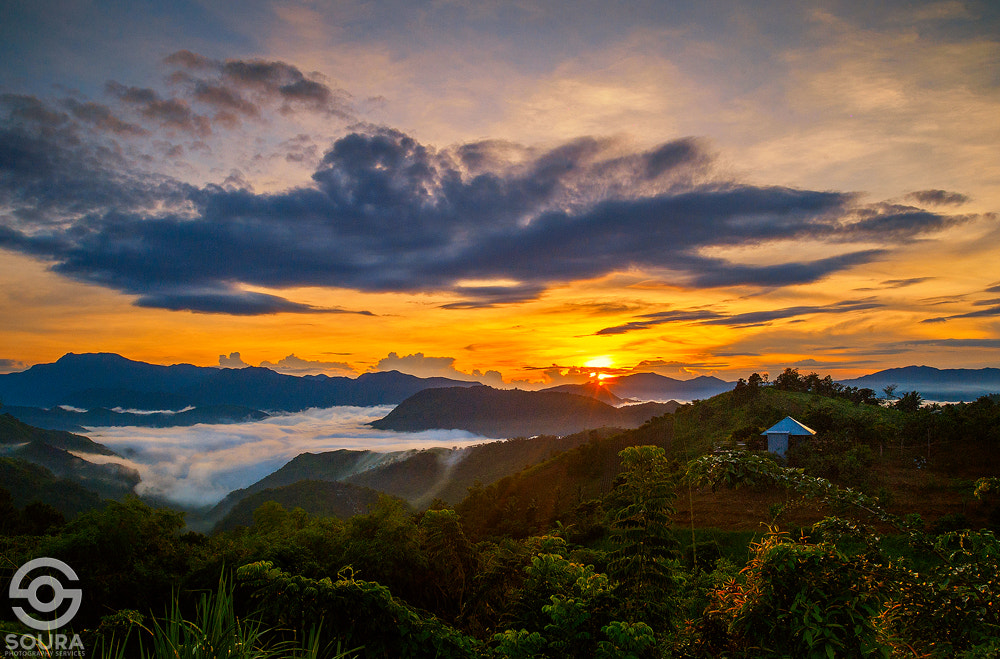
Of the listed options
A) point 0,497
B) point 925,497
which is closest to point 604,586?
point 925,497

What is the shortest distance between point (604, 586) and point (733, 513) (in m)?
21.6

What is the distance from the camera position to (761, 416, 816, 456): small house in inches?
1235

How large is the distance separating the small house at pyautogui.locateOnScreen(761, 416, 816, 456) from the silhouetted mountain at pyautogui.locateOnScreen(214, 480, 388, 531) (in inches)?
3331

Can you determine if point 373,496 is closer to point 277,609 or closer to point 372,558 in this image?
point 372,558

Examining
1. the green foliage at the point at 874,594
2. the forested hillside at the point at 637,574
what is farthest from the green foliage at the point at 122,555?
the green foliage at the point at 874,594

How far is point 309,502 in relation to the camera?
340ft

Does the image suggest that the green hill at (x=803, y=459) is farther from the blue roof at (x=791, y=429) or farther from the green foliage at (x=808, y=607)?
the green foliage at (x=808, y=607)

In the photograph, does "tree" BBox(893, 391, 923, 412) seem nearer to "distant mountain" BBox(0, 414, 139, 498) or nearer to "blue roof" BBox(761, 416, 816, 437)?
"blue roof" BBox(761, 416, 816, 437)

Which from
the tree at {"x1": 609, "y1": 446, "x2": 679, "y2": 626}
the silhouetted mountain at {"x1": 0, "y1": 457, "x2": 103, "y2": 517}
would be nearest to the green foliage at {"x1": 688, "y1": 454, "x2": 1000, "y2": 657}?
the tree at {"x1": 609, "y1": 446, "x2": 679, "y2": 626}

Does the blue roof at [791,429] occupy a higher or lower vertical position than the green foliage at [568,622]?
lower

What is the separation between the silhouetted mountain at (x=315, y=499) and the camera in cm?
10238

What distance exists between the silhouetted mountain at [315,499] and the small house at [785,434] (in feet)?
278

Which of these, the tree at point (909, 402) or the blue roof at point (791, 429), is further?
the tree at point (909, 402)

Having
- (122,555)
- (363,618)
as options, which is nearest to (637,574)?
(363,618)
